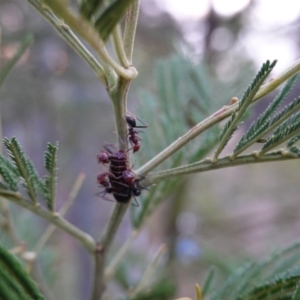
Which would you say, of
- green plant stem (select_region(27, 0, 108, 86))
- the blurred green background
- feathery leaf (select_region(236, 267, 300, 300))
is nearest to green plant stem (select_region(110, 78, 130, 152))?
green plant stem (select_region(27, 0, 108, 86))

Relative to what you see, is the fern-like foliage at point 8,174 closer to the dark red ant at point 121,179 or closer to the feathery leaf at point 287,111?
the dark red ant at point 121,179

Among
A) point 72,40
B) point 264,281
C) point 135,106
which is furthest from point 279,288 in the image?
point 135,106

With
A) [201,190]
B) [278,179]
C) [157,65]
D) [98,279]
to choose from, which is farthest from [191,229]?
[98,279]

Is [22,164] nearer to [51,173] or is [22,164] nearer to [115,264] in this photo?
[51,173]

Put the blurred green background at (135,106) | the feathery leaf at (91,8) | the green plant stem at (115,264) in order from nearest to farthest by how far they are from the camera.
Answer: the feathery leaf at (91,8) → the green plant stem at (115,264) → the blurred green background at (135,106)

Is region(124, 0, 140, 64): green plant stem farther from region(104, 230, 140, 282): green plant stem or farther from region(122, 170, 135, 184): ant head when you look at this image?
region(104, 230, 140, 282): green plant stem

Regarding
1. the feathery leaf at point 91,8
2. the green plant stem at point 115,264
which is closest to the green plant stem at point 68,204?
the green plant stem at point 115,264
